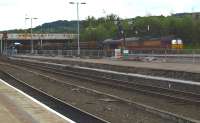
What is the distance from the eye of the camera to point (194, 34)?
110 metres

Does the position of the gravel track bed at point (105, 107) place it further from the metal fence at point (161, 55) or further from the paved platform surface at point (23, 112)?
the metal fence at point (161, 55)

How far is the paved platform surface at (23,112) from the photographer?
47.9ft

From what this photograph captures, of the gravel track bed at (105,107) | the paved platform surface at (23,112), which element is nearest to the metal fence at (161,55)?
the gravel track bed at (105,107)

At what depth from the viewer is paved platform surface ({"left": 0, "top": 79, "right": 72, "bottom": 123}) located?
47.9ft

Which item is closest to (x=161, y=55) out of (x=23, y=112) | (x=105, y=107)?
(x=105, y=107)

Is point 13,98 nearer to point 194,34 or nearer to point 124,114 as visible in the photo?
point 124,114

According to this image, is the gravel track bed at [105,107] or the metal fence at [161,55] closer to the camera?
the gravel track bed at [105,107]

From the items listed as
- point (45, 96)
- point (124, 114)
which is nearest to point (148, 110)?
→ point (124, 114)

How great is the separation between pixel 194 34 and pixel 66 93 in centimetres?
8750

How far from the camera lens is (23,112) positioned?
16422 mm

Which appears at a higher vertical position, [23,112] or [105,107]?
[23,112]

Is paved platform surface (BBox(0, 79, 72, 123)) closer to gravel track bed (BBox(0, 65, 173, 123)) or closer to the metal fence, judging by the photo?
gravel track bed (BBox(0, 65, 173, 123))

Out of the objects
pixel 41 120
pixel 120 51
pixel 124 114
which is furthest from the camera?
pixel 120 51

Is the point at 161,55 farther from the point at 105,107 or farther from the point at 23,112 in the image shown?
the point at 23,112
